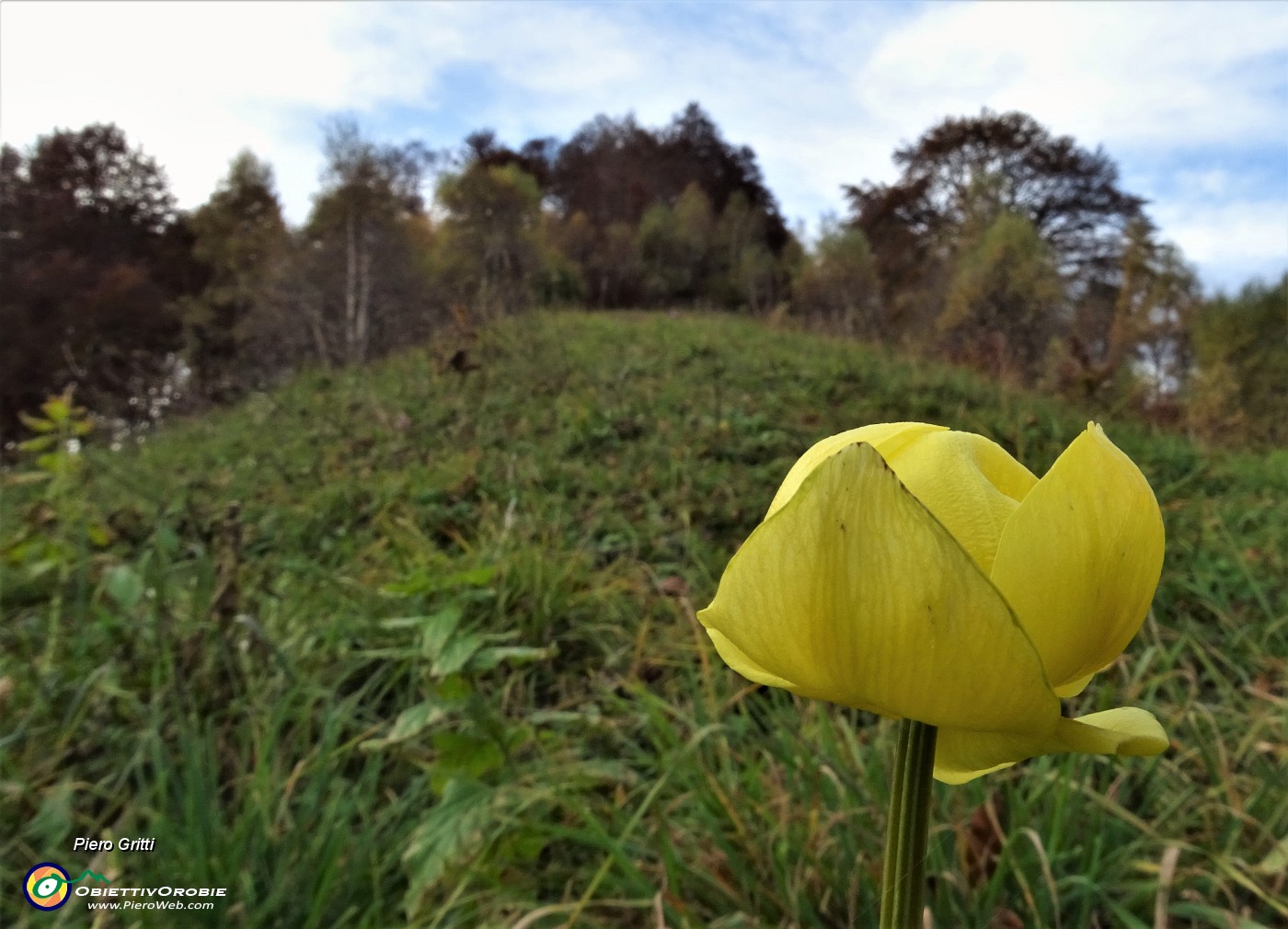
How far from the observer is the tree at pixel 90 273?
633 centimetres

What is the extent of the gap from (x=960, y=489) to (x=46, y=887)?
3.67 feet

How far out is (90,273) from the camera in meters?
7.79

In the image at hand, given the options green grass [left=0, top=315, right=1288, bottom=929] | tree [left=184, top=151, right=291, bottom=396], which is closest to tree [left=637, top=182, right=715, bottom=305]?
tree [left=184, top=151, right=291, bottom=396]

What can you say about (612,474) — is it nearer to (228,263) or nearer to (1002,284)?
(1002,284)

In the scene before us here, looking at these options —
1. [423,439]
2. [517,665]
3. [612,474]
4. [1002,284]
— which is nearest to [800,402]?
[612,474]

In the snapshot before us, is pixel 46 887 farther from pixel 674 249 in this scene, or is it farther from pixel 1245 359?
pixel 674 249

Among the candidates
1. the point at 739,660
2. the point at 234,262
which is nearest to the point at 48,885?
the point at 739,660

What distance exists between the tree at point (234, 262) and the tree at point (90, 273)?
10.4 inches

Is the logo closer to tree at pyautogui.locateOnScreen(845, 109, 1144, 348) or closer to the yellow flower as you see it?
the yellow flower

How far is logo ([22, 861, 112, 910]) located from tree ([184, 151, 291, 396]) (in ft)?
23.7

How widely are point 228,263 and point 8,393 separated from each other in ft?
13.7

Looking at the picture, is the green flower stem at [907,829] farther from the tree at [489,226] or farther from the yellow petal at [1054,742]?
the tree at [489,226]

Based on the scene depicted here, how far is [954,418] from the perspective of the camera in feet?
11.5

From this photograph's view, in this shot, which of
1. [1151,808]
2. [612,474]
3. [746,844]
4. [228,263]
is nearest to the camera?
[746,844]
